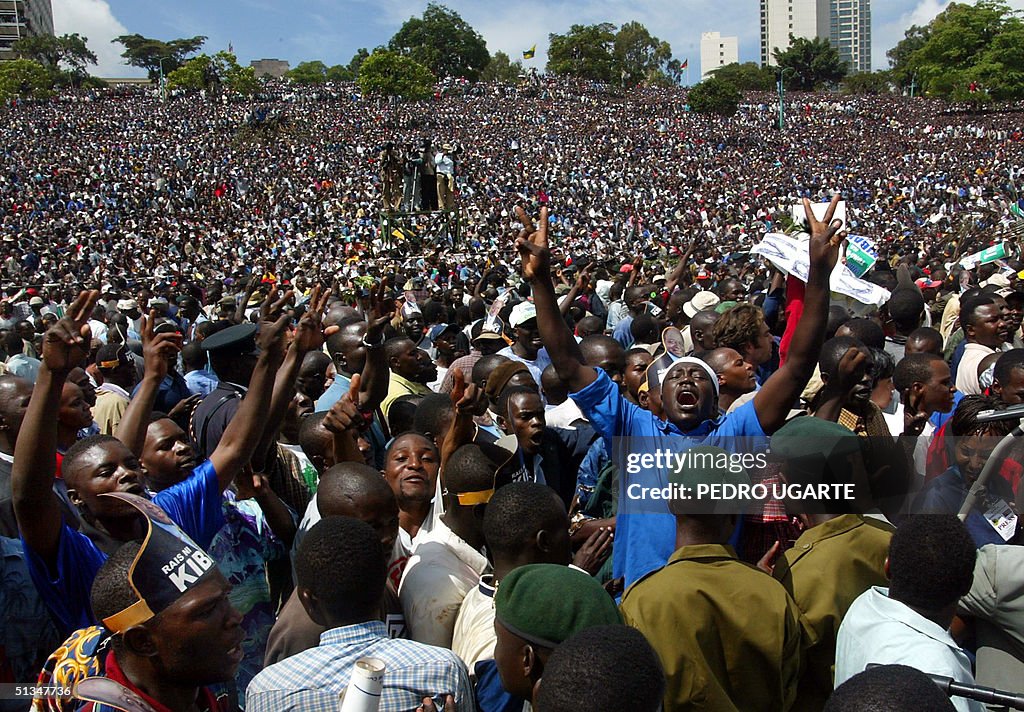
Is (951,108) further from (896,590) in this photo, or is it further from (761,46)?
(761,46)

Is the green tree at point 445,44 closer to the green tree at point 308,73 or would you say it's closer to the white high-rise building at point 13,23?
the green tree at point 308,73

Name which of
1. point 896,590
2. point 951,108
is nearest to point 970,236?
point 896,590

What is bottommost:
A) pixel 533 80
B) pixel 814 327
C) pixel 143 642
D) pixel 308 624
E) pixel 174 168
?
pixel 308 624

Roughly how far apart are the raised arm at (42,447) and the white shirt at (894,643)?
195cm

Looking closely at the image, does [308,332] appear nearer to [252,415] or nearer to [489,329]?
[252,415]

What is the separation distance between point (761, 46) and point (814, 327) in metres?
178

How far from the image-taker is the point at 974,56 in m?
58.7

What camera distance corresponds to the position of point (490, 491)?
10.6 ft

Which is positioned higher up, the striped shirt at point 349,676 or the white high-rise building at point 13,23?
the white high-rise building at point 13,23

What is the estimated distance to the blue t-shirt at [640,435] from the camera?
287cm

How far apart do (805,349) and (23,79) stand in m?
69.7

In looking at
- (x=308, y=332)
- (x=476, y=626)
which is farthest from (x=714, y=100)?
(x=476, y=626)

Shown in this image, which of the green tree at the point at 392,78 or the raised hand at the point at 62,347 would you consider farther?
the green tree at the point at 392,78

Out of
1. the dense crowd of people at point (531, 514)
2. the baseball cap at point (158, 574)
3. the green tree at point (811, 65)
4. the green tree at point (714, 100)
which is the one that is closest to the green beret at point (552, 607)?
the dense crowd of people at point (531, 514)
